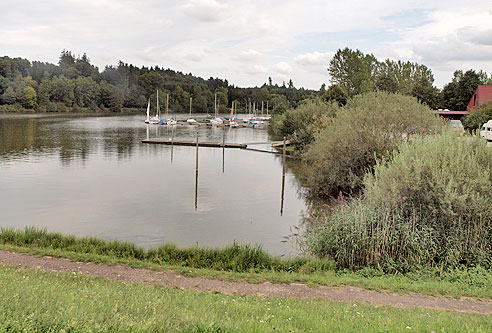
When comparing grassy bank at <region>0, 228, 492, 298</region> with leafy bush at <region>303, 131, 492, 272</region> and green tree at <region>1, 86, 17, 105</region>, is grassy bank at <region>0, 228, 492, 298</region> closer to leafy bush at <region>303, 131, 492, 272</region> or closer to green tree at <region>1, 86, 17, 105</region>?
leafy bush at <region>303, 131, 492, 272</region>

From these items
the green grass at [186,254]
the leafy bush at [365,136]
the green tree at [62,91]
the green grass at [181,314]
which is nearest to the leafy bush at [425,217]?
the green grass at [186,254]

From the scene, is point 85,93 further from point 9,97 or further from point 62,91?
point 9,97

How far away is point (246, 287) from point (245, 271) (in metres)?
1.90

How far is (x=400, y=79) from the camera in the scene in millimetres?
95812

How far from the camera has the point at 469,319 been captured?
27.2 feet

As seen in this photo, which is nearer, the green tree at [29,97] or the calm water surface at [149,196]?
the calm water surface at [149,196]

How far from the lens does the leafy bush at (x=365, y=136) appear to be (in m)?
23.7

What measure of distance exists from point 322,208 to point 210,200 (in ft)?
20.8

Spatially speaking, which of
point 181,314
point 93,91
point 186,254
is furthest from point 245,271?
point 93,91

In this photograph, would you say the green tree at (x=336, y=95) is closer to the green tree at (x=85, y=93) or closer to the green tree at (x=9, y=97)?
the green tree at (x=9, y=97)

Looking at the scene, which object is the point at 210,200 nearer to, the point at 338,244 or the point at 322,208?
the point at 322,208

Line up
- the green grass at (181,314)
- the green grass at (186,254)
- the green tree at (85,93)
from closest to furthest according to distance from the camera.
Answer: the green grass at (181,314), the green grass at (186,254), the green tree at (85,93)

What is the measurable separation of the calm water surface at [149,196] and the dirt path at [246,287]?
5.22 meters

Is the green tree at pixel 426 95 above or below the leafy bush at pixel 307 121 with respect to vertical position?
above
